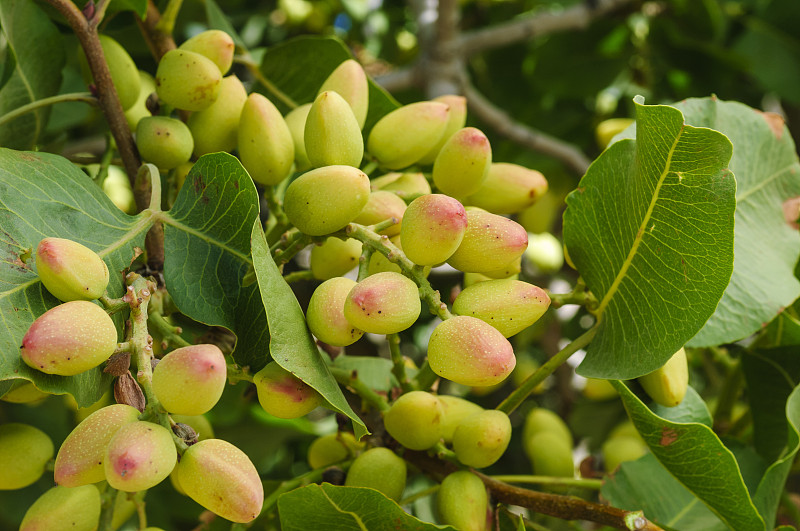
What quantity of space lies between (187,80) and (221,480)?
0.39 meters

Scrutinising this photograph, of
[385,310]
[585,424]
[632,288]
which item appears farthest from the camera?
[585,424]

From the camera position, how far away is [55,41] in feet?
2.79

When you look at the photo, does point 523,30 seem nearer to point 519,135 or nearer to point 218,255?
point 519,135

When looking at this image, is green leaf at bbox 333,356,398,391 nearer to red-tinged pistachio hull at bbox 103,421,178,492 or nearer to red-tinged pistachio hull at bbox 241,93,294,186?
red-tinged pistachio hull at bbox 241,93,294,186

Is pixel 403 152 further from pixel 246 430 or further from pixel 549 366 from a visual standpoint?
pixel 246 430

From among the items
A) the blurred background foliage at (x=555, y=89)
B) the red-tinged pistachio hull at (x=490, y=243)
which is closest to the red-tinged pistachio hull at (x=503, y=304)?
the red-tinged pistachio hull at (x=490, y=243)

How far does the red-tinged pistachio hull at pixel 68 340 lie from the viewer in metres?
0.50

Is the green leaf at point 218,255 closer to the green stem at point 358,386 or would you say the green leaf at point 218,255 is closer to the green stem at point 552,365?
the green stem at point 358,386

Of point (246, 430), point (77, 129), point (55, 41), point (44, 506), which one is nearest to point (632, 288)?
point (44, 506)

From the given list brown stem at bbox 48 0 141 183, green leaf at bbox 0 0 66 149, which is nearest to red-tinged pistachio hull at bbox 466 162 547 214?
brown stem at bbox 48 0 141 183

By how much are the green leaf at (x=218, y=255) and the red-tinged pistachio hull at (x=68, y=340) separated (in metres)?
0.12

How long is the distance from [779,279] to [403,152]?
42cm

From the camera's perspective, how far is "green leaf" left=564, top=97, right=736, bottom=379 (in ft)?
2.02

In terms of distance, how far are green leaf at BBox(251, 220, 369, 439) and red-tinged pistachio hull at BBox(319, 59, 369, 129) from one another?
0.23 m
